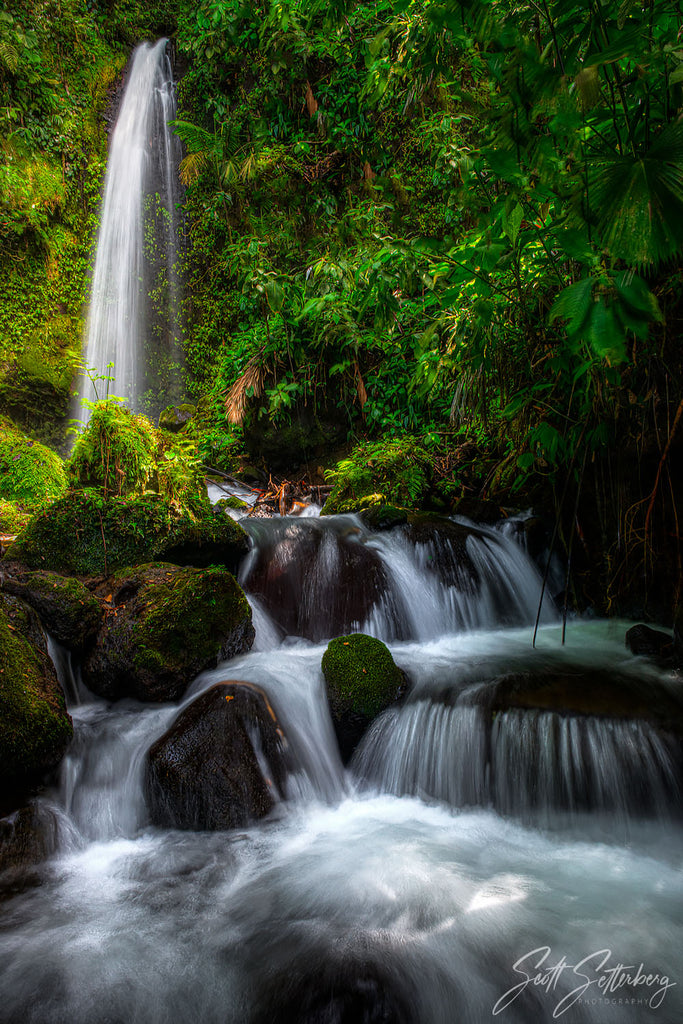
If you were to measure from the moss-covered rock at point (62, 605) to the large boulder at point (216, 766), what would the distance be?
39.2 inches

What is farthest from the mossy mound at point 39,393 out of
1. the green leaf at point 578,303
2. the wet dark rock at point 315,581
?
the green leaf at point 578,303

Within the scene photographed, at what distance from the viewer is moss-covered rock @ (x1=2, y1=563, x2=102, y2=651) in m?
3.59

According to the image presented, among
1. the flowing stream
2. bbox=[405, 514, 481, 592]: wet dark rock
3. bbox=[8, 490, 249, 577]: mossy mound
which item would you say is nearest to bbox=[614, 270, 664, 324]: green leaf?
the flowing stream

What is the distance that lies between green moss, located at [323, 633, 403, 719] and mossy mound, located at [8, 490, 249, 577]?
172 centimetres

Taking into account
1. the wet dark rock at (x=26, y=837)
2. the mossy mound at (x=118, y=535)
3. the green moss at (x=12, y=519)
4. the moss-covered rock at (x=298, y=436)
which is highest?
the moss-covered rock at (x=298, y=436)

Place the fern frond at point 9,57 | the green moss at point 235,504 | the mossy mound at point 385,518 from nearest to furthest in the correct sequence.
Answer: the mossy mound at point 385,518
the green moss at point 235,504
the fern frond at point 9,57

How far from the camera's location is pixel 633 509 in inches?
142

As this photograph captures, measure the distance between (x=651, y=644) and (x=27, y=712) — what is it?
13.1 feet

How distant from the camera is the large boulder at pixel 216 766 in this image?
2875 mm

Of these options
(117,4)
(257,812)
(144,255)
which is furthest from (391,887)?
(117,4)

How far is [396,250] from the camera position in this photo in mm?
5195

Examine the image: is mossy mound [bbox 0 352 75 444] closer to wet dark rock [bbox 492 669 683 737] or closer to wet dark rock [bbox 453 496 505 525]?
wet dark rock [bbox 453 496 505 525]

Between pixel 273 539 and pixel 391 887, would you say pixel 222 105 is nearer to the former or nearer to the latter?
pixel 273 539

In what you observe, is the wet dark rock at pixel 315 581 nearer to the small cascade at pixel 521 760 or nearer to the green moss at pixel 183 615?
the green moss at pixel 183 615
